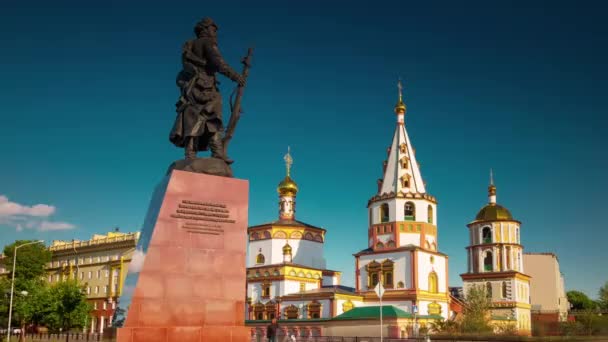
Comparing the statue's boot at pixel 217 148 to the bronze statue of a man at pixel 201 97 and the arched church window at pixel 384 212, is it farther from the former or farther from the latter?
the arched church window at pixel 384 212

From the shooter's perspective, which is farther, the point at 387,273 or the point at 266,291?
the point at 266,291

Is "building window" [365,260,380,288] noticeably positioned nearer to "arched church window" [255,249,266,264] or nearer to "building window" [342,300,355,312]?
"building window" [342,300,355,312]

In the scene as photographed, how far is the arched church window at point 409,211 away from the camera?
50.7 m

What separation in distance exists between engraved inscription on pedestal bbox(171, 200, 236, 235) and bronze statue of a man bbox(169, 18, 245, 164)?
4.50 ft

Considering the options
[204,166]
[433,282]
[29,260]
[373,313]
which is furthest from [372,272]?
[204,166]

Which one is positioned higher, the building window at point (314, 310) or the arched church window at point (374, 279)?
the arched church window at point (374, 279)

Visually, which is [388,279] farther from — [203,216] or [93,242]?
[203,216]

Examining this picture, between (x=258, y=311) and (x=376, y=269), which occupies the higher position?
(x=376, y=269)

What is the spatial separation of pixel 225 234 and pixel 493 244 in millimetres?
53266

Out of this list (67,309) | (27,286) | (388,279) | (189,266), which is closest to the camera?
(189,266)

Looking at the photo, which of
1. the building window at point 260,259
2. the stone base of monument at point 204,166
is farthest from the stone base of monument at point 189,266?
the building window at point 260,259

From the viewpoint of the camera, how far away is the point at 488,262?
62594 millimetres

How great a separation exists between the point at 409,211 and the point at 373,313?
36.1 ft

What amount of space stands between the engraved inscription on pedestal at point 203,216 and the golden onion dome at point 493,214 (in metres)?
53.6
